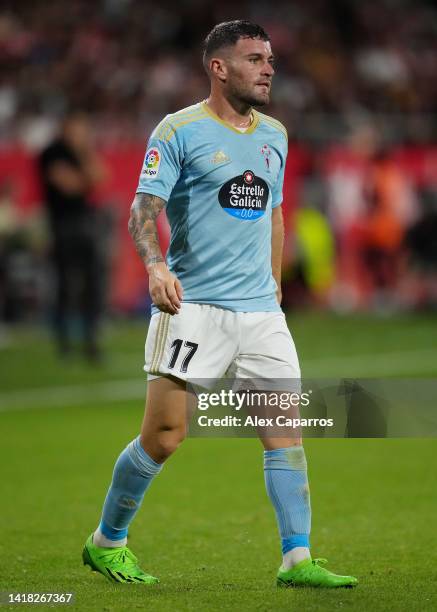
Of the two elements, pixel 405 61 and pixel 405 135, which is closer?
pixel 405 135

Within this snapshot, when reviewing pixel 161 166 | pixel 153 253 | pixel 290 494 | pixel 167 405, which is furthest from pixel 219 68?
pixel 290 494

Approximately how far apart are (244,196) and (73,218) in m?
10.1

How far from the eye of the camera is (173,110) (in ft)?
71.8

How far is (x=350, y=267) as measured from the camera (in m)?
20.5

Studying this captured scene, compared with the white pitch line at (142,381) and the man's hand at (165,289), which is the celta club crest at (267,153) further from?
the white pitch line at (142,381)

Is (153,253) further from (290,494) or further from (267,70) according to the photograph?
(290,494)

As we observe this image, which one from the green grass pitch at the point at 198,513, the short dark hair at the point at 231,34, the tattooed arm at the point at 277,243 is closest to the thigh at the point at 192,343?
the tattooed arm at the point at 277,243

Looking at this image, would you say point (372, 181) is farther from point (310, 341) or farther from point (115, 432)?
point (115, 432)

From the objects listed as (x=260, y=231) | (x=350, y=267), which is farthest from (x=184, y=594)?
(x=350, y=267)

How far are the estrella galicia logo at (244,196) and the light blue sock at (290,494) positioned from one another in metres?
1.01

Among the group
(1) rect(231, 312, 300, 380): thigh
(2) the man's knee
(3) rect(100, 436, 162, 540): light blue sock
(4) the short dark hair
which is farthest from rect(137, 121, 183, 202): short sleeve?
(3) rect(100, 436, 162, 540): light blue sock

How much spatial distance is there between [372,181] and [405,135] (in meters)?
2.19

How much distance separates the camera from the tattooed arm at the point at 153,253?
16.7ft

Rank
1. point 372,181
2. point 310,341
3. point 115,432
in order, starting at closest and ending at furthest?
1. point 115,432
2. point 310,341
3. point 372,181
